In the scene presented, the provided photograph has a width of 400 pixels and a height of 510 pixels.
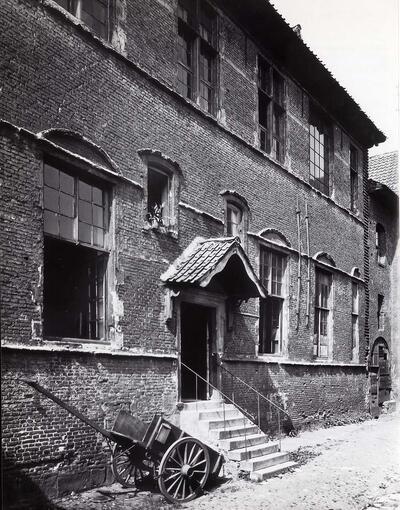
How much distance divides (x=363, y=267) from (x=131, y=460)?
14.5 meters

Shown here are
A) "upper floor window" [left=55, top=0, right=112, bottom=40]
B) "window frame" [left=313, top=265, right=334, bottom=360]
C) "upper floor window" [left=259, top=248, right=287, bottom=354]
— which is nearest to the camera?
"upper floor window" [left=55, top=0, right=112, bottom=40]

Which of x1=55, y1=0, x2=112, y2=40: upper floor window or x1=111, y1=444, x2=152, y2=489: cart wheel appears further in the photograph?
x1=55, y1=0, x2=112, y2=40: upper floor window

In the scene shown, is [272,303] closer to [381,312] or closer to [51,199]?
[51,199]

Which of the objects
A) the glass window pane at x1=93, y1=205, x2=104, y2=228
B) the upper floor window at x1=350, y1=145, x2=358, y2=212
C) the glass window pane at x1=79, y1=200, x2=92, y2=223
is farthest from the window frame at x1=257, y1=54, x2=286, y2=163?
the glass window pane at x1=79, y1=200, x2=92, y2=223

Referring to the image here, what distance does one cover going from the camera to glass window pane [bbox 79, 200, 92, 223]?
8945 millimetres

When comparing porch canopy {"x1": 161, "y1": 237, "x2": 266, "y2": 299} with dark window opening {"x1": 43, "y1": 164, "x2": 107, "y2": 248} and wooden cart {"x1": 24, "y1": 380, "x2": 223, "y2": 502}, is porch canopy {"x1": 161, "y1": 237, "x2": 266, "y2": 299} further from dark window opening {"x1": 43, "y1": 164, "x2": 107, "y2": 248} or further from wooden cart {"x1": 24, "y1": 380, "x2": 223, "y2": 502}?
wooden cart {"x1": 24, "y1": 380, "x2": 223, "y2": 502}

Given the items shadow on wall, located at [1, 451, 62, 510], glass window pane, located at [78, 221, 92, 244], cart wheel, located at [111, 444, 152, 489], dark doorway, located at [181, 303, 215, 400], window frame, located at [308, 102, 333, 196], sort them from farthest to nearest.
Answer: window frame, located at [308, 102, 333, 196]
dark doorway, located at [181, 303, 215, 400]
glass window pane, located at [78, 221, 92, 244]
cart wheel, located at [111, 444, 152, 489]
shadow on wall, located at [1, 451, 62, 510]

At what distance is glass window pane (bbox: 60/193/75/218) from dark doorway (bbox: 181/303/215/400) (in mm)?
3684

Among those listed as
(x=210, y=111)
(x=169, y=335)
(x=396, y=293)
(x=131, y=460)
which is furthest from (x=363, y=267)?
(x=131, y=460)

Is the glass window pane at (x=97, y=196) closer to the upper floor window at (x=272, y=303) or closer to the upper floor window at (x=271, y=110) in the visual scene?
the upper floor window at (x=272, y=303)

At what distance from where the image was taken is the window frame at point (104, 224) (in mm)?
8359

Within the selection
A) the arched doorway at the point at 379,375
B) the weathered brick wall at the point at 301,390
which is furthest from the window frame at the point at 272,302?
the arched doorway at the point at 379,375

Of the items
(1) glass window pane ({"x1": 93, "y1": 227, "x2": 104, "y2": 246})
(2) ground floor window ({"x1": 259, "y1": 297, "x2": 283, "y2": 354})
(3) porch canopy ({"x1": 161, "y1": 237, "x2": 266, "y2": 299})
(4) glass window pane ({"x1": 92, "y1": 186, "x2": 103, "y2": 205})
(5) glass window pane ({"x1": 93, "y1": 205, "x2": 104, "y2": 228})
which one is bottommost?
(2) ground floor window ({"x1": 259, "y1": 297, "x2": 283, "y2": 354})

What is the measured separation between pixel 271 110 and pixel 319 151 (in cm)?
344
